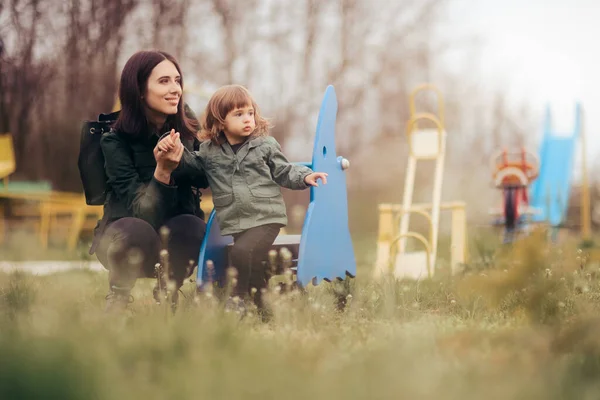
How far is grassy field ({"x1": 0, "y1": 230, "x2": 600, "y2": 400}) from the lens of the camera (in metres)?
1.57

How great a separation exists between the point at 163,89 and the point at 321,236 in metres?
0.94

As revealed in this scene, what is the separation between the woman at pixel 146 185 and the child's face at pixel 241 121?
25cm

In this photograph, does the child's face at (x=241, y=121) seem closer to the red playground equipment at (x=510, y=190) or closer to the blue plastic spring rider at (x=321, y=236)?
the blue plastic spring rider at (x=321, y=236)

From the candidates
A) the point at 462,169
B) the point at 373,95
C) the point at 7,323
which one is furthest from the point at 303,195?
the point at 7,323

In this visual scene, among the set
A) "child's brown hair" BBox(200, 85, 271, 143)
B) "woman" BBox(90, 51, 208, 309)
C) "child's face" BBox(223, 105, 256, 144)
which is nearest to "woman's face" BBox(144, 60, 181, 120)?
"woman" BBox(90, 51, 208, 309)

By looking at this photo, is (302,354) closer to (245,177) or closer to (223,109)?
(245,177)

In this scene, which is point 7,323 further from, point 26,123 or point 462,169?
point 462,169

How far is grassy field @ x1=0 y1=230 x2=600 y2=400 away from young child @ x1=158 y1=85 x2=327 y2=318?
337 millimetres

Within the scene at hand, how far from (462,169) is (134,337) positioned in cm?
956

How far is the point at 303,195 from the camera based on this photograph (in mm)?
10078

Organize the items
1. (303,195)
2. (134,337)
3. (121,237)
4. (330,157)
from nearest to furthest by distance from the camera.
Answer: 1. (134,337)
2. (121,237)
3. (330,157)
4. (303,195)

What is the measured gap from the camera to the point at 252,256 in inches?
120

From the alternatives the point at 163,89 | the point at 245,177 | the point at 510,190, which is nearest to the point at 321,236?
the point at 245,177

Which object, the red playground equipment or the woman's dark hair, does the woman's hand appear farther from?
the red playground equipment
